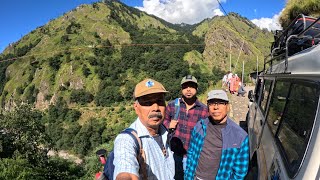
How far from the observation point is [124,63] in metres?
98.8

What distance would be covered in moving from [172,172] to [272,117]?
211 centimetres

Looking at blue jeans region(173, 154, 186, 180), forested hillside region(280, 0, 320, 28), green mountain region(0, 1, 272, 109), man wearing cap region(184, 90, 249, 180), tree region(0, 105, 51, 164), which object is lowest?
tree region(0, 105, 51, 164)

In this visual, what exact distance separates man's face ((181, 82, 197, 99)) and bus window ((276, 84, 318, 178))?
973mm

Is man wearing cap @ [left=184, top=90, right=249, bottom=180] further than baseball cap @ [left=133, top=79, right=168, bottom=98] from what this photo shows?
Yes

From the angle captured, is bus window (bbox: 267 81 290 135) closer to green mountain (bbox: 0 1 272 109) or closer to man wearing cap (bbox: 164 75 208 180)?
man wearing cap (bbox: 164 75 208 180)

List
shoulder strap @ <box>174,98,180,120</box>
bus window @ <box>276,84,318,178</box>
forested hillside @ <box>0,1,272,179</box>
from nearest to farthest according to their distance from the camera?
bus window @ <box>276,84,318,178</box>
shoulder strap @ <box>174,98,180,120</box>
forested hillside @ <box>0,1,272,179</box>

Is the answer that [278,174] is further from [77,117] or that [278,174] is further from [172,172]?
[77,117]

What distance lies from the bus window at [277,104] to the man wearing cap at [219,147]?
0.72 meters

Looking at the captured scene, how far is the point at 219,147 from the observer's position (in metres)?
2.68

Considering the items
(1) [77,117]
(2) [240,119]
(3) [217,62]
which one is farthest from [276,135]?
(3) [217,62]

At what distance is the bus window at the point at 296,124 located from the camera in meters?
2.05

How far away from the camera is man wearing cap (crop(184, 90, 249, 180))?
262 centimetres

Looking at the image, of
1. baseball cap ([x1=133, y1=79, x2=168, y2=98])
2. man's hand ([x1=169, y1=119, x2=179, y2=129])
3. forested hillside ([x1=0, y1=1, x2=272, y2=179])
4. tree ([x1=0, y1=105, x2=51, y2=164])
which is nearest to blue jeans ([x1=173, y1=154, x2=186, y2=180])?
man's hand ([x1=169, y1=119, x2=179, y2=129])

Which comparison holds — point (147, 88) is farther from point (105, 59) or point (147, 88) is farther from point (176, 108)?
point (105, 59)
